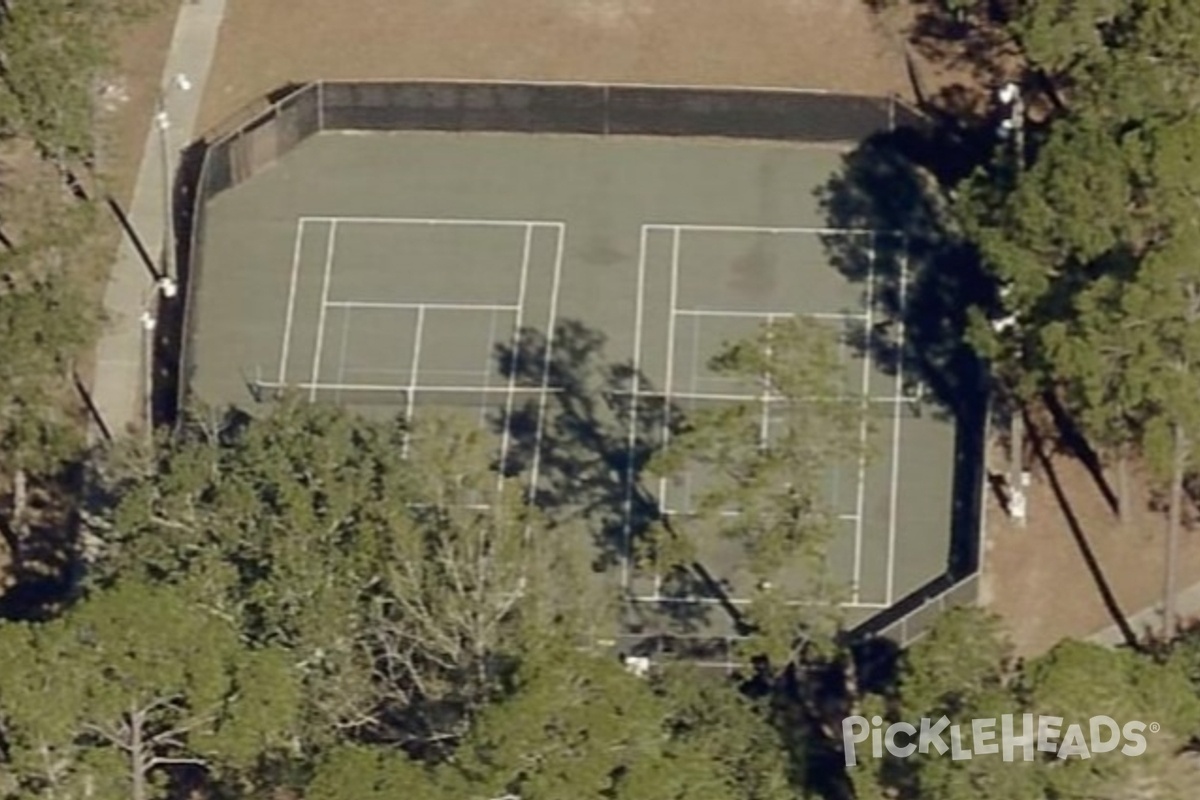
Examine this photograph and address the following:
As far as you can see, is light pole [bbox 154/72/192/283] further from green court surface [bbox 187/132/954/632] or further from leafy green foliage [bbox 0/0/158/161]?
leafy green foliage [bbox 0/0/158/161]

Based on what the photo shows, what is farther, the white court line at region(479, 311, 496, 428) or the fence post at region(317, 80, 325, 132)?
the fence post at region(317, 80, 325, 132)

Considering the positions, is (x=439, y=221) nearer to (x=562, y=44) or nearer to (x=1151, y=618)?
(x=562, y=44)

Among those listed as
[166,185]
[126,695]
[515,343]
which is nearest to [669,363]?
[515,343]

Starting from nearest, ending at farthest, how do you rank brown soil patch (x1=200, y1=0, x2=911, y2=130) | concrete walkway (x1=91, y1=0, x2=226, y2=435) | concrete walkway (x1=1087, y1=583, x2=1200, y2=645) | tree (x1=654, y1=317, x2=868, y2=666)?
tree (x1=654, y1=317, x2=868, y2=666)
concrete walkway (x1=1087, y1=583, x2=1200, y2=645)
concrete walkway (x1=91, y1=0, x2=226, y2=435)
brown soil patch (x1=200, y1=0, x2=911, y2=130)

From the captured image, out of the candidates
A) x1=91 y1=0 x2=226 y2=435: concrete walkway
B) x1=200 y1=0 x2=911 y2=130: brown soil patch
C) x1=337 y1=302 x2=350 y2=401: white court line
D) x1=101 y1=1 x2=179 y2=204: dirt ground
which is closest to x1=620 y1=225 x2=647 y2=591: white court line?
x1=200 y1=0 x2=911 y2=130: brown soil patch

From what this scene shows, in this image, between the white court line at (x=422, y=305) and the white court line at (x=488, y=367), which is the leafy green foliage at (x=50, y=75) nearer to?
the white court line at (x=422, y=305)

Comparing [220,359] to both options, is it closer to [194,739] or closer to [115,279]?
[115,279]

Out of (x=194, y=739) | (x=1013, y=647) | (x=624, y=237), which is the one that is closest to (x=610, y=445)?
(x=624, y=237)
